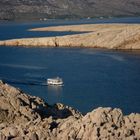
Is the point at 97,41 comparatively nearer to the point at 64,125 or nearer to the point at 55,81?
the point at 55,81

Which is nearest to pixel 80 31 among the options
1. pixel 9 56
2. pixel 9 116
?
pixel 9 56

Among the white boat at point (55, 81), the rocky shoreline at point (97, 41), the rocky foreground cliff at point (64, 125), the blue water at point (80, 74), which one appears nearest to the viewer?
the rocky foreground cliff at point (64, 125)

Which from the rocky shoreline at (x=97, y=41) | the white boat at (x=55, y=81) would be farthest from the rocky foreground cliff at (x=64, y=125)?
the rocky shoreline at (x=97, y=41)

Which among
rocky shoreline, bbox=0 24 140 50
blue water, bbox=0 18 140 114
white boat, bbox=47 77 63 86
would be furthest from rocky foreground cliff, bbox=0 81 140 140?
rocky shoreline, bbox=0 24 140 50

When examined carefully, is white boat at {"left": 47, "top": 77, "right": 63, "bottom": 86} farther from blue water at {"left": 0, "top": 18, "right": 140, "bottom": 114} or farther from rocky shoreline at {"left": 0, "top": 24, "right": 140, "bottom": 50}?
rocky shoreline at {"left": 0, "top": 24, "right": 140, "bottom": 50}

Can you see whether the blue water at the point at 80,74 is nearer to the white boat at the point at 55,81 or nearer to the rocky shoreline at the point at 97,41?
the white boat at the point at 55,81
